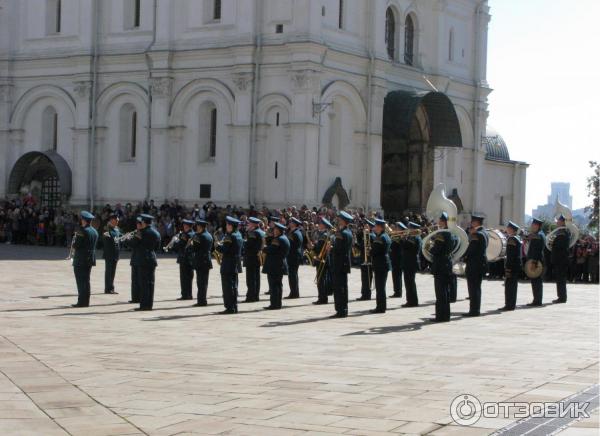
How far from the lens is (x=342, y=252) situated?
18641 mm

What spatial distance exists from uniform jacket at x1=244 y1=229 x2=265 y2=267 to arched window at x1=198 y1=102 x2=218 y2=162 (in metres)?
20.2

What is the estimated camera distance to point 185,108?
1586 inches

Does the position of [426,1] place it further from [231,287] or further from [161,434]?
[161,434]

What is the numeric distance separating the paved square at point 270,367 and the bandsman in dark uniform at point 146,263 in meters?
0.37

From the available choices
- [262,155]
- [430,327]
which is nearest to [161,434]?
[430,327]

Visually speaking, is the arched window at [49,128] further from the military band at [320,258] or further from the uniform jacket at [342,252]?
the uniform jacket at [342,252]

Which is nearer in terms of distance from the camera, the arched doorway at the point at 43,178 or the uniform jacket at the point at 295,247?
the uniform jacket at the point at 295,247

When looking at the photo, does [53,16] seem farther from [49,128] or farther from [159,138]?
[159,138]

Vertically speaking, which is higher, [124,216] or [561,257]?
[124,216]

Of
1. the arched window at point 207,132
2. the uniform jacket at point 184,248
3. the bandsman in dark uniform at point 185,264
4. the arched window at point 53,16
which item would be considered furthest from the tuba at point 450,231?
the arched window at point 53,16

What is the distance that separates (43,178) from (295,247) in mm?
24325

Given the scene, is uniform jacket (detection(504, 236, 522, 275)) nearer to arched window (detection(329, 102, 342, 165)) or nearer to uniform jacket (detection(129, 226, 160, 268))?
uniform jacket (detection(129, 226, 160, 268))

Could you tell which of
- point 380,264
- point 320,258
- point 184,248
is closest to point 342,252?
point 380,264

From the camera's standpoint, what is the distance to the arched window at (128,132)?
41781mm
